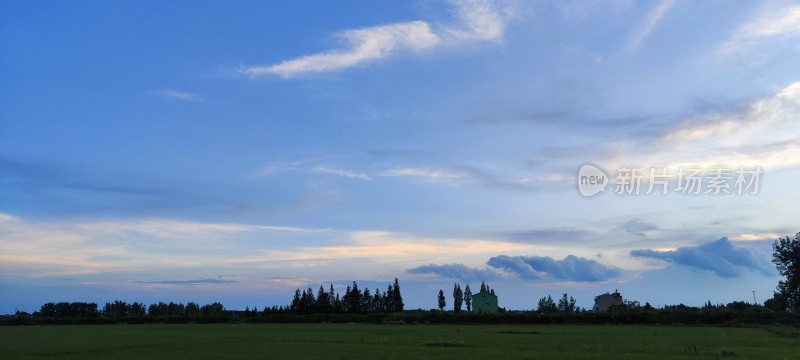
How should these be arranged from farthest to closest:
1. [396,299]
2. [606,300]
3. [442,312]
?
[396,299] < [606,300] < [442,312]

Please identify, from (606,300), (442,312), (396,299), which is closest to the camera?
(442,312)

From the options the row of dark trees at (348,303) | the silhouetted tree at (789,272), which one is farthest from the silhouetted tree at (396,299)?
the silhouetted tree at (789,272)

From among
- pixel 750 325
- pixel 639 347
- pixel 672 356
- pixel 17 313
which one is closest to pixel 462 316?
pixel 750 325

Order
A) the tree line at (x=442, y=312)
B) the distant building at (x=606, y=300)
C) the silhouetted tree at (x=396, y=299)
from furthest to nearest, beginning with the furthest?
the silhouetted tree at (x=396, y=299) → the distant building at (x=606, y=300) → the tree line at (x=442, y=312)

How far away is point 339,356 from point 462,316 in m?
63.1

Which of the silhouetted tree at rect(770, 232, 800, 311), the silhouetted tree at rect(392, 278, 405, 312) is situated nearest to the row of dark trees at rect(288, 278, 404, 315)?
the silhouetted tree at rect(392, 278, 405, 312)

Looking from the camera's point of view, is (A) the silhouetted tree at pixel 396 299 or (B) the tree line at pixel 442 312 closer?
(B) the tree line at pixel 442 312

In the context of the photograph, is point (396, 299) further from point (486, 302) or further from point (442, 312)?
point (442, 312)

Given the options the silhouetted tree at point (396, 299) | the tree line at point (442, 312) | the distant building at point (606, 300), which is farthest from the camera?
the silhouetted tree at point (396, 299)

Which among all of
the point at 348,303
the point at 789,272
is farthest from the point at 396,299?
the point at 789,272

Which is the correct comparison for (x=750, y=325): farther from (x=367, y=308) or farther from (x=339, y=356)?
(x=367, y=308)

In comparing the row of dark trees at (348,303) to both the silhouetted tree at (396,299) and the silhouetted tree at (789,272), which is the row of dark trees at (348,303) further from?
the silhouetted tree at (789,272)

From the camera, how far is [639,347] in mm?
35531

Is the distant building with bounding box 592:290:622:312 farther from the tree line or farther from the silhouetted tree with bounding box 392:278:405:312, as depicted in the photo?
the silhouetted tree with bounding box 392:278:405:312
